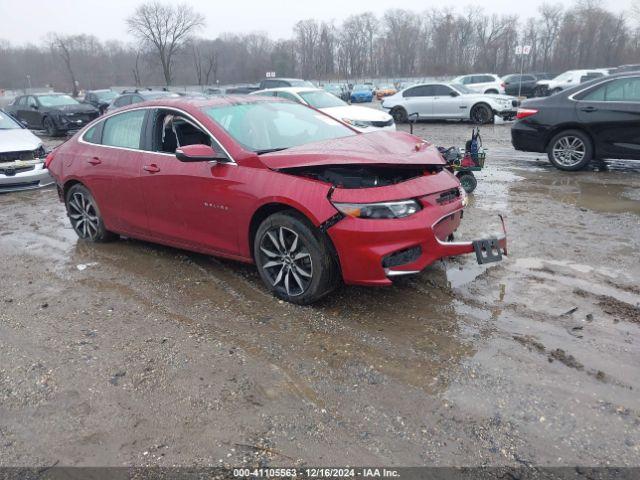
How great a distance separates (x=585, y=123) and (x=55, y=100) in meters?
18.1

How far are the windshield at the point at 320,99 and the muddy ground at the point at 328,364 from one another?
837 centimetres

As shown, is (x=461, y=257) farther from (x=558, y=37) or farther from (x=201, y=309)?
(x=558, y=37)

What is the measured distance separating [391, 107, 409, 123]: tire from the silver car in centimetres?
1299

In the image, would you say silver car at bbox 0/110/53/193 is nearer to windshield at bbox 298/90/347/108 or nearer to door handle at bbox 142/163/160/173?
door handle at bbox 142/163/160/173

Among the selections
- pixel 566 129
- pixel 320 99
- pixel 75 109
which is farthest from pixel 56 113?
pixel 566 129

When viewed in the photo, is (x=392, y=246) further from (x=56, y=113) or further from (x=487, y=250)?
(x=56, y=113)

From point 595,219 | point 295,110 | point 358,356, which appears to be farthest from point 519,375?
point 595,219

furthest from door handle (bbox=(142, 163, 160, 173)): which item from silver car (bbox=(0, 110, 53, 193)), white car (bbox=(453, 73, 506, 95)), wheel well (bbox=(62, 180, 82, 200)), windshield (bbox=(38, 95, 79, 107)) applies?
white car (bbox=(453, 73, 506, 95))

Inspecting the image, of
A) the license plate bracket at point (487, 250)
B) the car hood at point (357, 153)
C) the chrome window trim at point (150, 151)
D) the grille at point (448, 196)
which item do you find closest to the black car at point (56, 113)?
the chrome window trim at point (150, 151)

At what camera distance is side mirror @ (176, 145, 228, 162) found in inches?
163

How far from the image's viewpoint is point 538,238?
5449 millimetres

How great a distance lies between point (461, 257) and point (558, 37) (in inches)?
3470

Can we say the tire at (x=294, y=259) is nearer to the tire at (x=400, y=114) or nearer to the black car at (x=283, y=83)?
the tire at (x=400, y=114)

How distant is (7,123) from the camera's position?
34.9 ft
